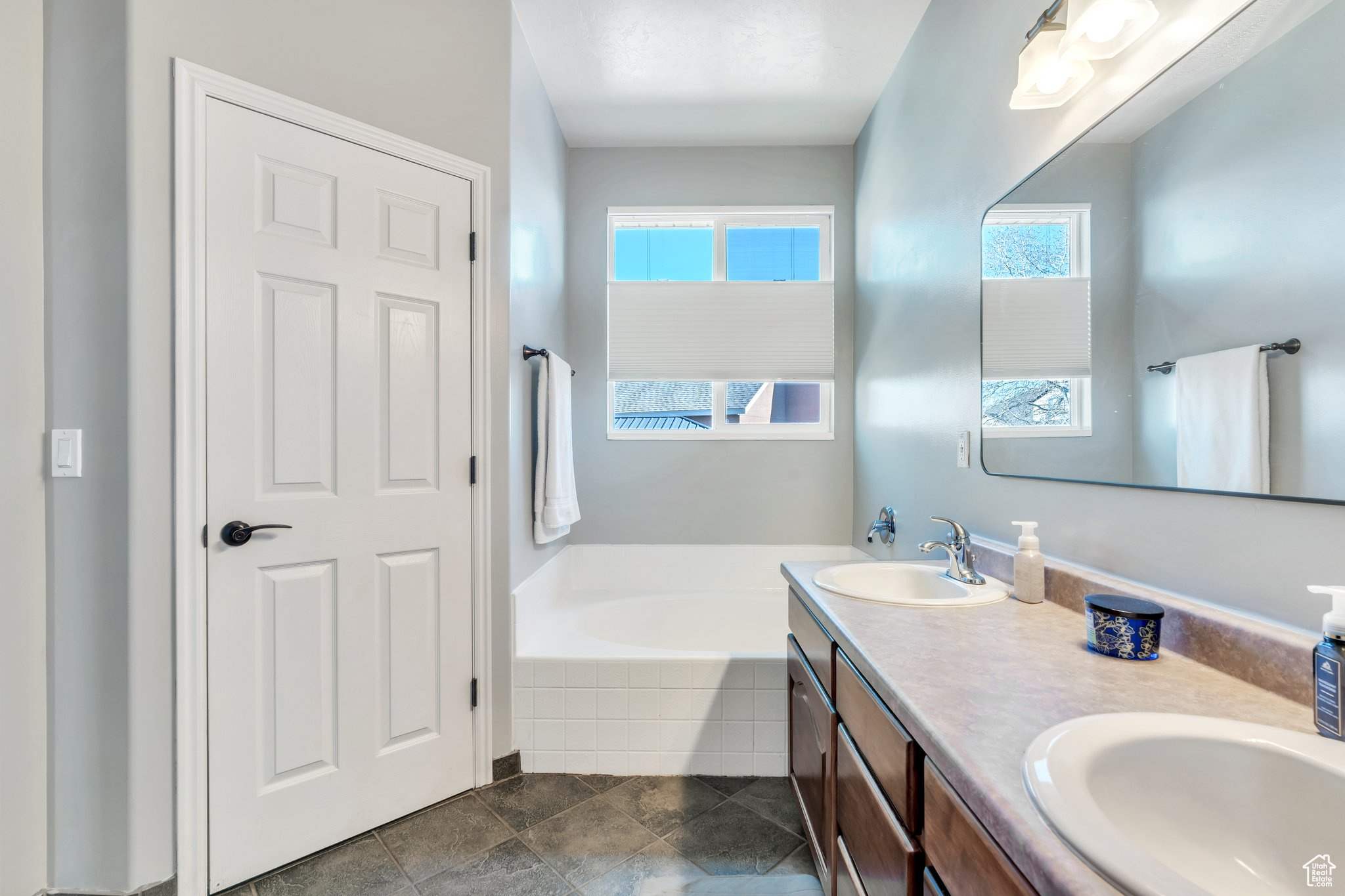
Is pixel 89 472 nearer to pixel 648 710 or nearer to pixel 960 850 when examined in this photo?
pixel 648 710

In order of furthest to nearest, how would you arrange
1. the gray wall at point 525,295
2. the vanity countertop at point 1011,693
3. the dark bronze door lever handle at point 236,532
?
1. the gray wall at point 525,295
2. the dark bronze door lever handle at point 236,532
3. the vanity countertop at point 1011,693

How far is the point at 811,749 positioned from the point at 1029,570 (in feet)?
2.15

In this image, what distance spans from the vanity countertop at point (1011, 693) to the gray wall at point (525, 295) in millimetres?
1244

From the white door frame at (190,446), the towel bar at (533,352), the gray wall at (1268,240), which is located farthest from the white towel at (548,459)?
the gray wall at (1268,240)

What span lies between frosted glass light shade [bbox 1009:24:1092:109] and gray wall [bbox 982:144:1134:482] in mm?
132

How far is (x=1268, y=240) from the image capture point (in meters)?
0.82

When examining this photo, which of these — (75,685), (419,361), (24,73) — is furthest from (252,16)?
(75,685)

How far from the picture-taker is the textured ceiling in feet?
6.70

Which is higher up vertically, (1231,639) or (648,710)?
(1231,639)

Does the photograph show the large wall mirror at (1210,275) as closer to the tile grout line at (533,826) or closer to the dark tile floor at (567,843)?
the dark tile floor at (567,843)

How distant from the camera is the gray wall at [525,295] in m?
1.97

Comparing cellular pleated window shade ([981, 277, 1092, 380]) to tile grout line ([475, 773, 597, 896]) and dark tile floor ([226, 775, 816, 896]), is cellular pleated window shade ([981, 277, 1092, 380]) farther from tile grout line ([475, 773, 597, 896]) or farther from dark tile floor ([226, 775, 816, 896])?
tile grout line ([475, 773, 597, 896])

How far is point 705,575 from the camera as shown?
9.62ft

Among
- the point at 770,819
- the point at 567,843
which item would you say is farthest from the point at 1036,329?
the point at 567,843
